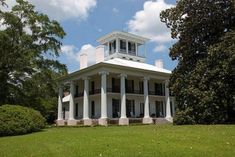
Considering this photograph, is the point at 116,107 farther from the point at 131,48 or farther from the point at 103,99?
the point at 131,48

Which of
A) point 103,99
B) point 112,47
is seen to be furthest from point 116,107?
point 112,47

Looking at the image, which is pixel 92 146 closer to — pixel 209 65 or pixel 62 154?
pixel 62 154

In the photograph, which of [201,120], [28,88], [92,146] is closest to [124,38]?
[28,88]

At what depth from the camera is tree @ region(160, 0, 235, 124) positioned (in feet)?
75.0

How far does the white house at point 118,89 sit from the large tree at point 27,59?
5093 mm

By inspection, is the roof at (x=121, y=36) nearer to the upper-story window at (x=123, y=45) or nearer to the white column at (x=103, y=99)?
the upper-story window at (x=123, y=45)

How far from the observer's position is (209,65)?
77.8 ft

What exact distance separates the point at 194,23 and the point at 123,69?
46.2ft

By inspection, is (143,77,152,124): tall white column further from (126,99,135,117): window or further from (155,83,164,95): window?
(155,83,164,95): window

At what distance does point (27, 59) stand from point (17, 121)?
12316 millimetres

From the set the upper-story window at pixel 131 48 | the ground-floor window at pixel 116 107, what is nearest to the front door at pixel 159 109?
the ground-floor window at pixel 116 107

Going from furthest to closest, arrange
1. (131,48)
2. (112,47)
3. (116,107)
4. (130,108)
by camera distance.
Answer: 1. (131,48)
2. (112,47)
3. (130,108)
4. (116,107)

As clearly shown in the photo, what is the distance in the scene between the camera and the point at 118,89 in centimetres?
4122

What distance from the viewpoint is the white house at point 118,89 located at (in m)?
37.2
